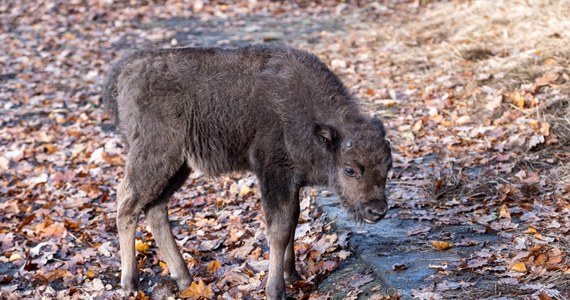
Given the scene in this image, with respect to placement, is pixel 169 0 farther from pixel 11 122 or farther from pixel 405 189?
pixel 405 189

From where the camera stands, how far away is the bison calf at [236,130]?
267 inches

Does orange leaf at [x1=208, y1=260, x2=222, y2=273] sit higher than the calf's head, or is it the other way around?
the calf's head

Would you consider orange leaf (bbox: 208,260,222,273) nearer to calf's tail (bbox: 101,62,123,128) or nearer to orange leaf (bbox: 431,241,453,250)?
calf's tail (bbox: 101,62,123,128)

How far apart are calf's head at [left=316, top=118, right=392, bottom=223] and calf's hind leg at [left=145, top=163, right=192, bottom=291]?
5.51 feet

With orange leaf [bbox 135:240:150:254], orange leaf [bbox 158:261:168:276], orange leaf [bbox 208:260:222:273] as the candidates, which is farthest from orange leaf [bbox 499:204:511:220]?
orange leaf [bbox 135:240:150:254]

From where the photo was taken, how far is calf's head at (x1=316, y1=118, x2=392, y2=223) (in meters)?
6.32

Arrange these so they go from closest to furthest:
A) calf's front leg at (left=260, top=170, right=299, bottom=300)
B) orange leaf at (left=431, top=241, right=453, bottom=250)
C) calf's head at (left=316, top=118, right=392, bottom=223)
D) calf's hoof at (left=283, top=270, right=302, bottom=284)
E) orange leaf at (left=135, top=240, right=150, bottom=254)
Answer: calf's head at (left=316, top=118, right=392, bottom=223) → calf's front leg at (left=260, top=170, right=299, bottom=300) → orange leaf at (left=431, top=241, right=453, bottom=250) → calf's hoof at (left=283, top=270, right=302, bottom=284) → orange leaf at (left=135, top=240, right=150, bottom=254)

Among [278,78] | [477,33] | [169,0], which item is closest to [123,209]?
[278,78]

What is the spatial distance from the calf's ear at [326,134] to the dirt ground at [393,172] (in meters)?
1.29

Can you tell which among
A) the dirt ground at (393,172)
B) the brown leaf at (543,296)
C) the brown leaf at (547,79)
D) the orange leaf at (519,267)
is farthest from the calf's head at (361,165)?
the brown leaf at (547,79)

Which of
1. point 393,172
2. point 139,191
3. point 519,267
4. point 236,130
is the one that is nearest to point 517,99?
point 393,172

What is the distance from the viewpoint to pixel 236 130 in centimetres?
708

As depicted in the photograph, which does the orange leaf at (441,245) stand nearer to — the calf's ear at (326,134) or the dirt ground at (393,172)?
the dirt ground at (393,172)

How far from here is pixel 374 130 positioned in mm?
6465
